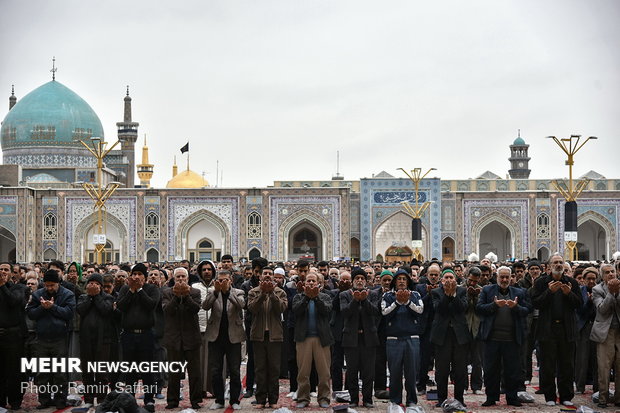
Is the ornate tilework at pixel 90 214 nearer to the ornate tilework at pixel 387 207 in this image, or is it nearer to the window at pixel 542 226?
the ornate tilework at pixel 387 207

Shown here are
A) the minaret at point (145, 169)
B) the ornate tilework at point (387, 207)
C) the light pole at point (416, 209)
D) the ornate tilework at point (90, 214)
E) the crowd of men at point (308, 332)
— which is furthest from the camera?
the minaret at point (145, 169)

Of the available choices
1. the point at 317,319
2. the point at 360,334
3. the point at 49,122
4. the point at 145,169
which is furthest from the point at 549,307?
the point at 145,169

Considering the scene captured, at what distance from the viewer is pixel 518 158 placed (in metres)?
57.5

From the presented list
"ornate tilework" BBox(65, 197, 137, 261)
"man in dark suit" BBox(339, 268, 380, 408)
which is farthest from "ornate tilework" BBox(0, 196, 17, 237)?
"man in dark suit" BBox(339, 268, 380, 408)

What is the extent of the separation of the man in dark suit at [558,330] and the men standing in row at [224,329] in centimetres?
282

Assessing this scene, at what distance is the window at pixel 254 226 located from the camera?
121 feet

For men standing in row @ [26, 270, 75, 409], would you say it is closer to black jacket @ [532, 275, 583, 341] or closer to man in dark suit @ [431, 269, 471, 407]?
man in dark suit @ [431, 269, 471, 407]

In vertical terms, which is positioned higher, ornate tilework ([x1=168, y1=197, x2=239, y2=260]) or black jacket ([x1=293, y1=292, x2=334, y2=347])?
ornate tilework ([x1=168, y1=197, x2=239, y2=260])

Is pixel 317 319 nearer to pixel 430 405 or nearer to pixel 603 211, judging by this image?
pixel 430 405

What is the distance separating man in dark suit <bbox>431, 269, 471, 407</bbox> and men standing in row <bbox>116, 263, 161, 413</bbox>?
8.52 ft

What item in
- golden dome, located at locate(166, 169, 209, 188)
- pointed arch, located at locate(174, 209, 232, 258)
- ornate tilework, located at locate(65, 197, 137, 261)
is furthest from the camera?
golden dome, located at locate(166, 169, 209, 188)

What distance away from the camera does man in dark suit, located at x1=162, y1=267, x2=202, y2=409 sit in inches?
327

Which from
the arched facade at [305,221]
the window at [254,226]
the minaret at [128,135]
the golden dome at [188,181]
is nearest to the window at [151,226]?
the window at [254,226]

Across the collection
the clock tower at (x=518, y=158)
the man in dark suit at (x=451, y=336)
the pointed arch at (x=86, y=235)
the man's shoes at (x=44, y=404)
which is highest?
the clock tower at (x=518, y=158)
